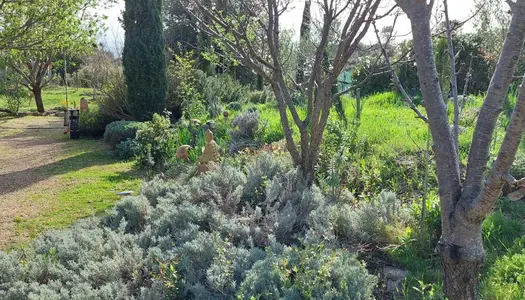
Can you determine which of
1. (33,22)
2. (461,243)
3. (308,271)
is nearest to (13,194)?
(33,22)

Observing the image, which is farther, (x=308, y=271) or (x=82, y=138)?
(x=82, y=138)

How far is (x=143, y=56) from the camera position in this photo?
33.1 ft

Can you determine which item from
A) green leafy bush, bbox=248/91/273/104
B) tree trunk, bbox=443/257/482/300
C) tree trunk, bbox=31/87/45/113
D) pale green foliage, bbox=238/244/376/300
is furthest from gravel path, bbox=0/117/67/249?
green leafy bush, bbox=248/91/273/104

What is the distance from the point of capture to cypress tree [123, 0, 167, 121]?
10.1 metres

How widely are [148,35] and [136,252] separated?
816 cm

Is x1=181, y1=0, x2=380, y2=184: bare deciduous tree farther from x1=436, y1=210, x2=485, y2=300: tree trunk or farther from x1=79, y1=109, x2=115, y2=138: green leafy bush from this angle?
x1=79, y1=109, x2=115, y2=138: green leafy bush

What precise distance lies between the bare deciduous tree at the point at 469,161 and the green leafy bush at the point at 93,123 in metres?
9.64

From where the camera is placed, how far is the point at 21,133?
35.7 ft

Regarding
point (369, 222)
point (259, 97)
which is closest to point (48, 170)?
point (369, 222)

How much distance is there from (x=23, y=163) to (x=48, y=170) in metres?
0.95

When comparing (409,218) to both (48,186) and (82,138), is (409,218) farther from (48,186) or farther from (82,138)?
(82,138)

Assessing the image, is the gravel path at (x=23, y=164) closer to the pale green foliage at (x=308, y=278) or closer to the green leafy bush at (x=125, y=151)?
the green leafy bush at (x=125, y=151)

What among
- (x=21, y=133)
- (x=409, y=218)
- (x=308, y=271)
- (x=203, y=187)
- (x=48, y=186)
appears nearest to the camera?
(x=308, y=271)

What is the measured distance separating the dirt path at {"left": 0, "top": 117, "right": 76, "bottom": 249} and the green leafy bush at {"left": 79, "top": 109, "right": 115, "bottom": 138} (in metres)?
0.51
